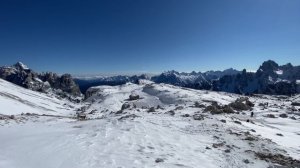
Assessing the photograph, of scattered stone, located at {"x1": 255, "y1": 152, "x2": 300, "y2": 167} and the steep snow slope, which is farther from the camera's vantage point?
the steep snow slope

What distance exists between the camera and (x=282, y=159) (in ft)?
64.5

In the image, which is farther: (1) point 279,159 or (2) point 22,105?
(2) point 22,105

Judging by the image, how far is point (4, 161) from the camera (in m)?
16.3

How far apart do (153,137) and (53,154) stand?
27.4 ft

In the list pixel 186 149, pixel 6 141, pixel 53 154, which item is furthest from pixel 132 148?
pixel 6 141

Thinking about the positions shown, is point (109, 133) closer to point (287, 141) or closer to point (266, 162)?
point (266, 162)

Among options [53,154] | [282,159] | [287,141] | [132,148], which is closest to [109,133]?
[132,148]

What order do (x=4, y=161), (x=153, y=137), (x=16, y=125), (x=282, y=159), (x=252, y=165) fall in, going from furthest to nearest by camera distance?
(x=16, y=125)
(x=153, y=137)
(x=282, y=159)
(x=252, y=165)
(x=4, y=161)

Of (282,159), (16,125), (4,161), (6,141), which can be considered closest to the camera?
(4,161)

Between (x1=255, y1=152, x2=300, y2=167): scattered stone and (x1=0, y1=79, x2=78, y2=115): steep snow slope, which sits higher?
(x1=255, y1=152, x2=300, y2=167): scattered stone

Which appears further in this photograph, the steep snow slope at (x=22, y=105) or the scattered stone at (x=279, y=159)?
the steep snow slope at (x=22, y=105)

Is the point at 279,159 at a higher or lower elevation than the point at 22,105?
higher

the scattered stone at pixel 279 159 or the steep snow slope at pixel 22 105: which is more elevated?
the scattered stone at pixel 279 159

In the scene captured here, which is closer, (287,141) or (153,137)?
(153,137)
